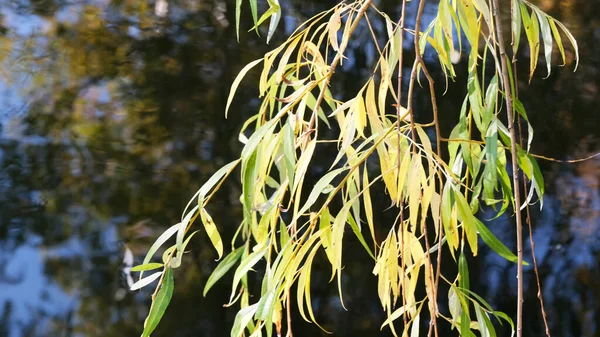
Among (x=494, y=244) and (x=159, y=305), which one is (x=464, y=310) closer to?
(x=494, y=244)

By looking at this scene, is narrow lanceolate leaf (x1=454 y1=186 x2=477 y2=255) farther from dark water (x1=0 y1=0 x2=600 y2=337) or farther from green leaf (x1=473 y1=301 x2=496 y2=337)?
dark water (x1=0 y1=0 x2=600 y2=337)

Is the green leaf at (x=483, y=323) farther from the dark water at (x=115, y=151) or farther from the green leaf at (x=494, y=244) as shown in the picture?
the dark water at (x=115, y=151)

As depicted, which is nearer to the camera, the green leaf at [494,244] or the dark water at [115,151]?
the green leaf at [494,244]

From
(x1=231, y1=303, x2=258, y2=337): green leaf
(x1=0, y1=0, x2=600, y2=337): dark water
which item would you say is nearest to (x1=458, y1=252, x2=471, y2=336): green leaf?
(x1=231, y1=303, x2=258, y2=337): green leaf

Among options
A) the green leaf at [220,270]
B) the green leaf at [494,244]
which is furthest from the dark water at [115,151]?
the green leaf at [494,244]

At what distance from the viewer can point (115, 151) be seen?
122cm

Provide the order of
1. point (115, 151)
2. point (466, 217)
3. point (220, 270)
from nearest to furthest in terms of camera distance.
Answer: point (466, 217)
point (220, 270)
point (115, 151)

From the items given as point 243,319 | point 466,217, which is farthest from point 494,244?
point 243,319

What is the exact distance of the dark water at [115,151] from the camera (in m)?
1.18

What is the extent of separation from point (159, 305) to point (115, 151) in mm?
807

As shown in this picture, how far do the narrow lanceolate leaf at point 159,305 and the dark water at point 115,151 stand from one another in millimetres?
754

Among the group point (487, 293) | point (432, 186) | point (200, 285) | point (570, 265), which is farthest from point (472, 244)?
point (570, 265)

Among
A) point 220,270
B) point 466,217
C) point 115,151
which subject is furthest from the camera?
point 115,151

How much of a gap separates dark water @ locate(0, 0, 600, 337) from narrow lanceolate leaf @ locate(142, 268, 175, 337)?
75cm
